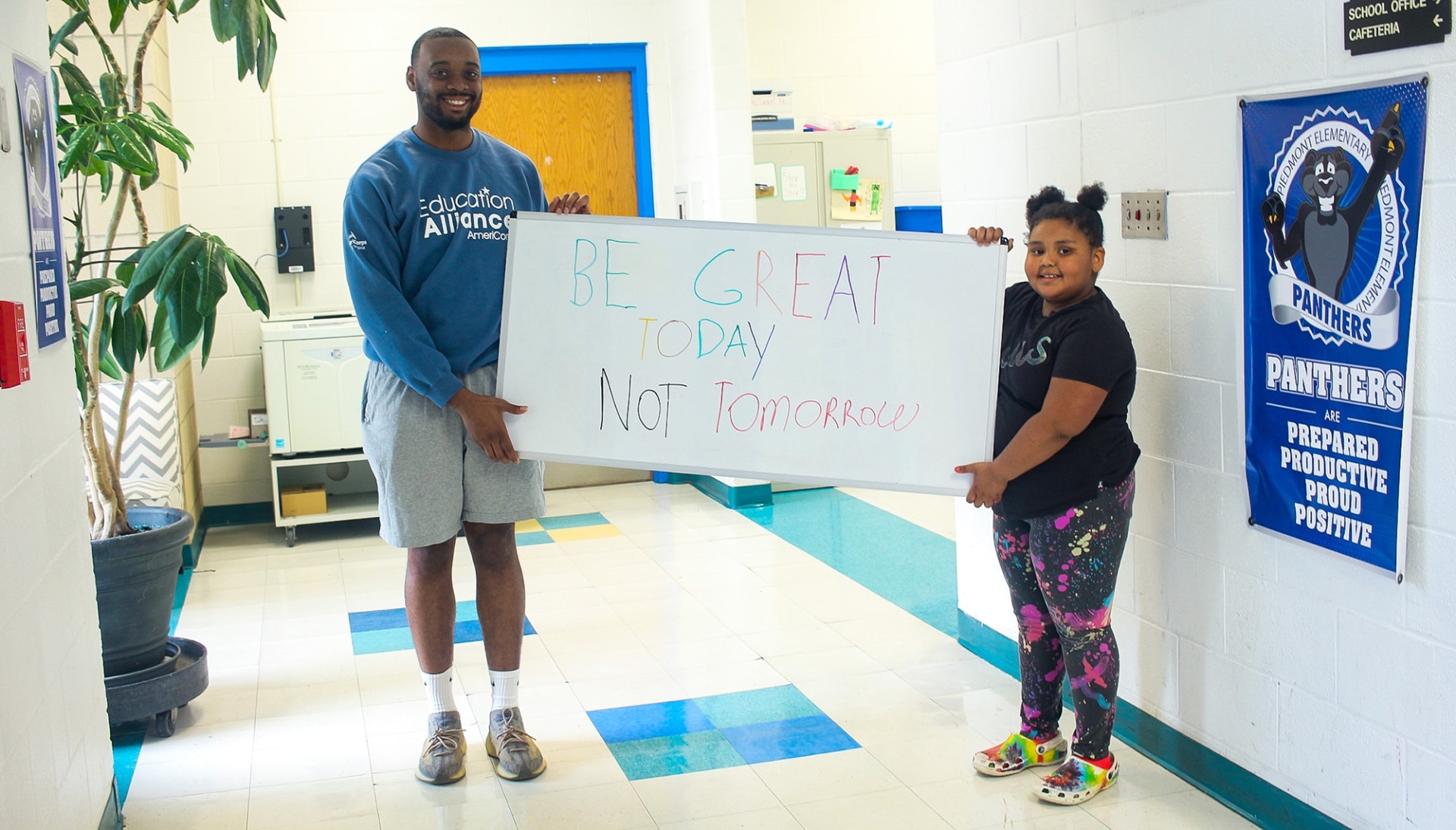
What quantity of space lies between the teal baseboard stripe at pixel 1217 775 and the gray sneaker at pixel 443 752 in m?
1.52

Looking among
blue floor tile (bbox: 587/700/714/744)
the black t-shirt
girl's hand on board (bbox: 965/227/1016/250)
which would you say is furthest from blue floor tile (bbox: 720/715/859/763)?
girl's hand on board (bbox: 965/227/1016/250)

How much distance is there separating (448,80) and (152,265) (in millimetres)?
1008

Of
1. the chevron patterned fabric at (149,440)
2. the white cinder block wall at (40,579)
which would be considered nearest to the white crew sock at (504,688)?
the white cinder block wall at (40,579)

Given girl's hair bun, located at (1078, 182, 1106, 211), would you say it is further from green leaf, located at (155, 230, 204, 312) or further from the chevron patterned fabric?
the chevron patterned fabric

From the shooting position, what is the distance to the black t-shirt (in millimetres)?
2377

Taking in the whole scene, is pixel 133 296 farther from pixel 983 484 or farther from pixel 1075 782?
pixel 1075 782

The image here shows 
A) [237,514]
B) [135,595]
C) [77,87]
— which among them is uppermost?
[77,87]

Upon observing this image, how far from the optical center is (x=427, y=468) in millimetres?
2646

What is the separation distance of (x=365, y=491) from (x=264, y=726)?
2.67 meters

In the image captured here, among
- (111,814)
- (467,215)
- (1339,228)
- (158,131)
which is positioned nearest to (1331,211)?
(1339,228)

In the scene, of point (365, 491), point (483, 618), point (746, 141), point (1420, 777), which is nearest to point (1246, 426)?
point (1420, 777)

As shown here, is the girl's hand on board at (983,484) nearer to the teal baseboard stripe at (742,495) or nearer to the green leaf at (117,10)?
the green leaf at (117,10)

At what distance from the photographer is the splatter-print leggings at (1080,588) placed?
2479 mm

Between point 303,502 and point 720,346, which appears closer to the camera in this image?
point 720,346
